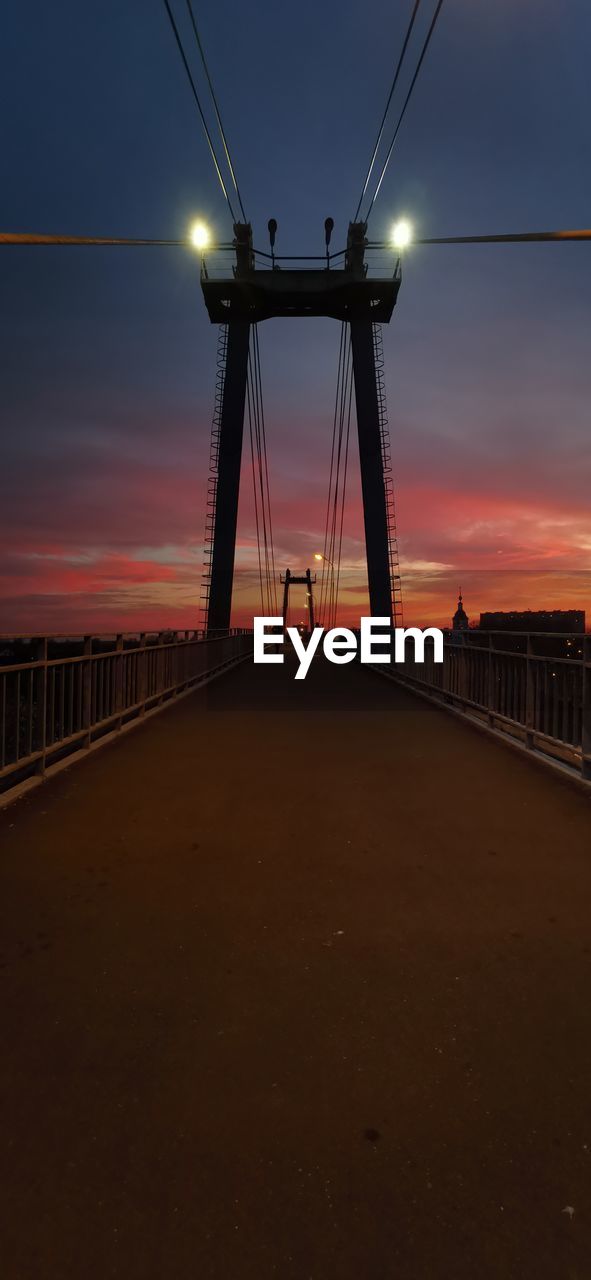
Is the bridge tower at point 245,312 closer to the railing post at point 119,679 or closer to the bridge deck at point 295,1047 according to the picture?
the railing post at point 119,679

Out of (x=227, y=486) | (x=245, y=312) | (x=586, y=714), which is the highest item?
(x=245, y=312)

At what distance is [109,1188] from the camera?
1807 millimetres

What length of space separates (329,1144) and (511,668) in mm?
6902

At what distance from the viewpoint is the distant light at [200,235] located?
30.9ft

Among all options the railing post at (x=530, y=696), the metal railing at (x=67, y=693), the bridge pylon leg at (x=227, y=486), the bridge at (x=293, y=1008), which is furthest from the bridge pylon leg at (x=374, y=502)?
the bridge at (x=293, y=1008)

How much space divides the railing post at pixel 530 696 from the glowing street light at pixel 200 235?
6879 mm

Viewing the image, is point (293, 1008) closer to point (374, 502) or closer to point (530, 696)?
point (530, 696)

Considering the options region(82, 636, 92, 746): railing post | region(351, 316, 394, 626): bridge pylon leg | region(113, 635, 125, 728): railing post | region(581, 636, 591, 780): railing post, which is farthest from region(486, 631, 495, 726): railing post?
region(351, 316, 394, 626): bridge pylon leg

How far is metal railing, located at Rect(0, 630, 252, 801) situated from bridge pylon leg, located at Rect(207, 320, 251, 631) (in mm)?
17808

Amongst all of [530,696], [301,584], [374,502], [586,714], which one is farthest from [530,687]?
[301,584]

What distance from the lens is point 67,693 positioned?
7180 millimetres

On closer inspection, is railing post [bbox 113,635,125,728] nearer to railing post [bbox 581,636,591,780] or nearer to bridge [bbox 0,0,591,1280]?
bridge [bbox 0,0,591,1280]

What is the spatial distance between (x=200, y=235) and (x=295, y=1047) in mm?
10308

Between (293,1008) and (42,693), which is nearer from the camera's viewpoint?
(293,1008)
